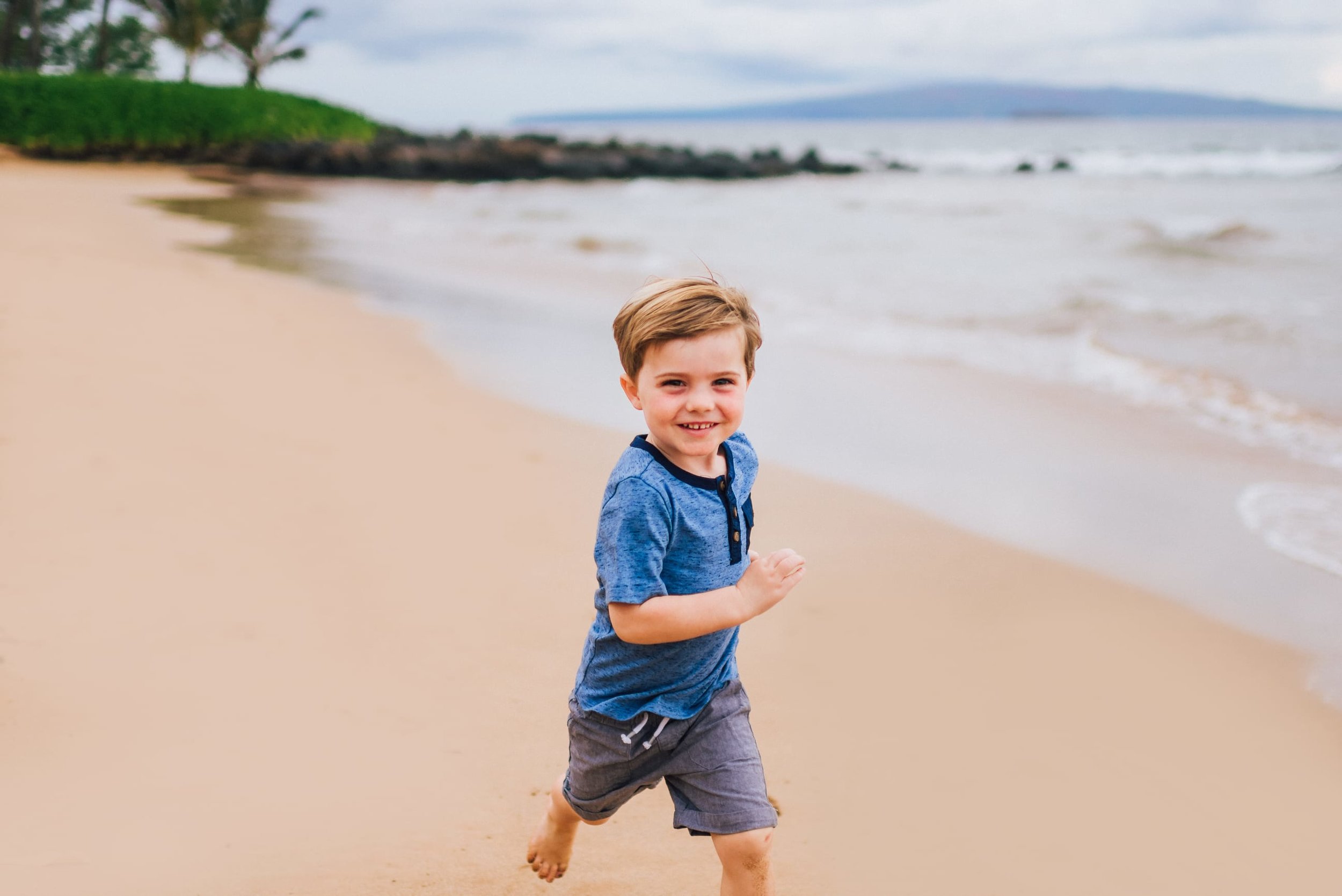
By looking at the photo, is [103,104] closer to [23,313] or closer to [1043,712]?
[23,313]

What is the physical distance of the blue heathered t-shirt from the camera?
166cm

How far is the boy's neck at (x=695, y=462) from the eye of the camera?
5.82ft

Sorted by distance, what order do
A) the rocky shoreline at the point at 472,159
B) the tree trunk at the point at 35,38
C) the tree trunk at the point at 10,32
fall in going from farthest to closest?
the tree trunk at the point at 10,32
the tree trunk at the point at 35,38
the rocky shoreline at the point at 472,159

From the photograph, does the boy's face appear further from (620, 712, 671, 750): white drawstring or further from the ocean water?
the ocean water

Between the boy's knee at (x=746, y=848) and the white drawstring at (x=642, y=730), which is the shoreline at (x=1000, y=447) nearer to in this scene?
the boy's knee at (x=746, y=848)

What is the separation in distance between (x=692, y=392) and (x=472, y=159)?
31611 mm

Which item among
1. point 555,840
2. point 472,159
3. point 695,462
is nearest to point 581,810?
point 555,840

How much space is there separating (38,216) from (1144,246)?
1296 cm

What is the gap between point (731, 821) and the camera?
180cm

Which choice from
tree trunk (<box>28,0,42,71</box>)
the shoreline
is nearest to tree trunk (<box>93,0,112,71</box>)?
tree trunk (<box>28,0,42,71</box>)

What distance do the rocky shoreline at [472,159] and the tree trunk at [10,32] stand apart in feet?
27.7

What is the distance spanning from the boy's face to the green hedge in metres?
29.5

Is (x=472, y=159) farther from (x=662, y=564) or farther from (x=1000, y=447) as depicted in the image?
(x=662, y=564)

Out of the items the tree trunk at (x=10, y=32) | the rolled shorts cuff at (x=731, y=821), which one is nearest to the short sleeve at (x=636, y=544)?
the rolled shorts cuff at (x=731, y=821)
